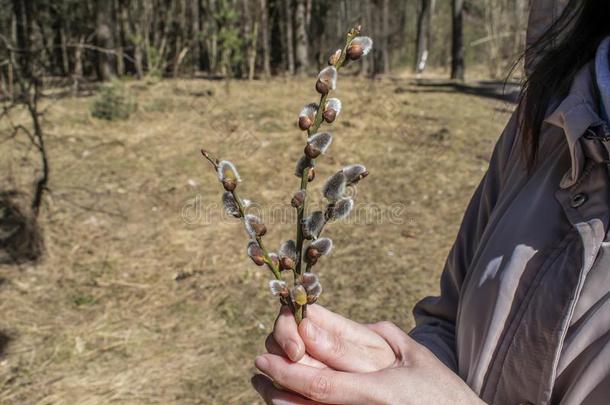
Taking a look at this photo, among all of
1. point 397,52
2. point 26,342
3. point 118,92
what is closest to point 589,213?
point 26,342

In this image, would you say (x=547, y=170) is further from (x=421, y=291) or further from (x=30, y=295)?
(x=30, y=295)

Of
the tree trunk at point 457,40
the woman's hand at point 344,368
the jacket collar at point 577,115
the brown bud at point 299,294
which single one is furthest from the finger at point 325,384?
the tree trunk at point 457,40

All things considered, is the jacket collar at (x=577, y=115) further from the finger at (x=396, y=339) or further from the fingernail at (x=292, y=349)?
the fingernail at (x=292, y=349)

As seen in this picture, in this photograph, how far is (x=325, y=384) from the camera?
0.76 metres

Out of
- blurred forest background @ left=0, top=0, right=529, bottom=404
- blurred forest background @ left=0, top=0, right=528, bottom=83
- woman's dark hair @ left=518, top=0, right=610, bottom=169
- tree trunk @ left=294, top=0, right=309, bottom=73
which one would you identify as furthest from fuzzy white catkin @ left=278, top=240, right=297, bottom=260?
tree trunk @ left=294, top=0, right=309, bottom=73

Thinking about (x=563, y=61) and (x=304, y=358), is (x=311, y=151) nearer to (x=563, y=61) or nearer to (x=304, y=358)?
(x=304, y=358)

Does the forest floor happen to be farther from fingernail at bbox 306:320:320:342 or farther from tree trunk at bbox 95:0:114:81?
tree trunk at bbox 95:0:114:81

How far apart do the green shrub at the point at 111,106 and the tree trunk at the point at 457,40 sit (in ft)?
30.8

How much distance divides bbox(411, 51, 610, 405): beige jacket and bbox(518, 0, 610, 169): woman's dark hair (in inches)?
1.1

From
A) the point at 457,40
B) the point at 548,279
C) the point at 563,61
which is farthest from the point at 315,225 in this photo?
the point at 457,40

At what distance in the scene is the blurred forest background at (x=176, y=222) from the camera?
134 inches

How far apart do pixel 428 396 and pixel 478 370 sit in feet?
0.74

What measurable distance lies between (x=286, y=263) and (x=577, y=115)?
543mm

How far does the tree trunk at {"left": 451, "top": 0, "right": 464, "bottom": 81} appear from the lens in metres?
14.5
